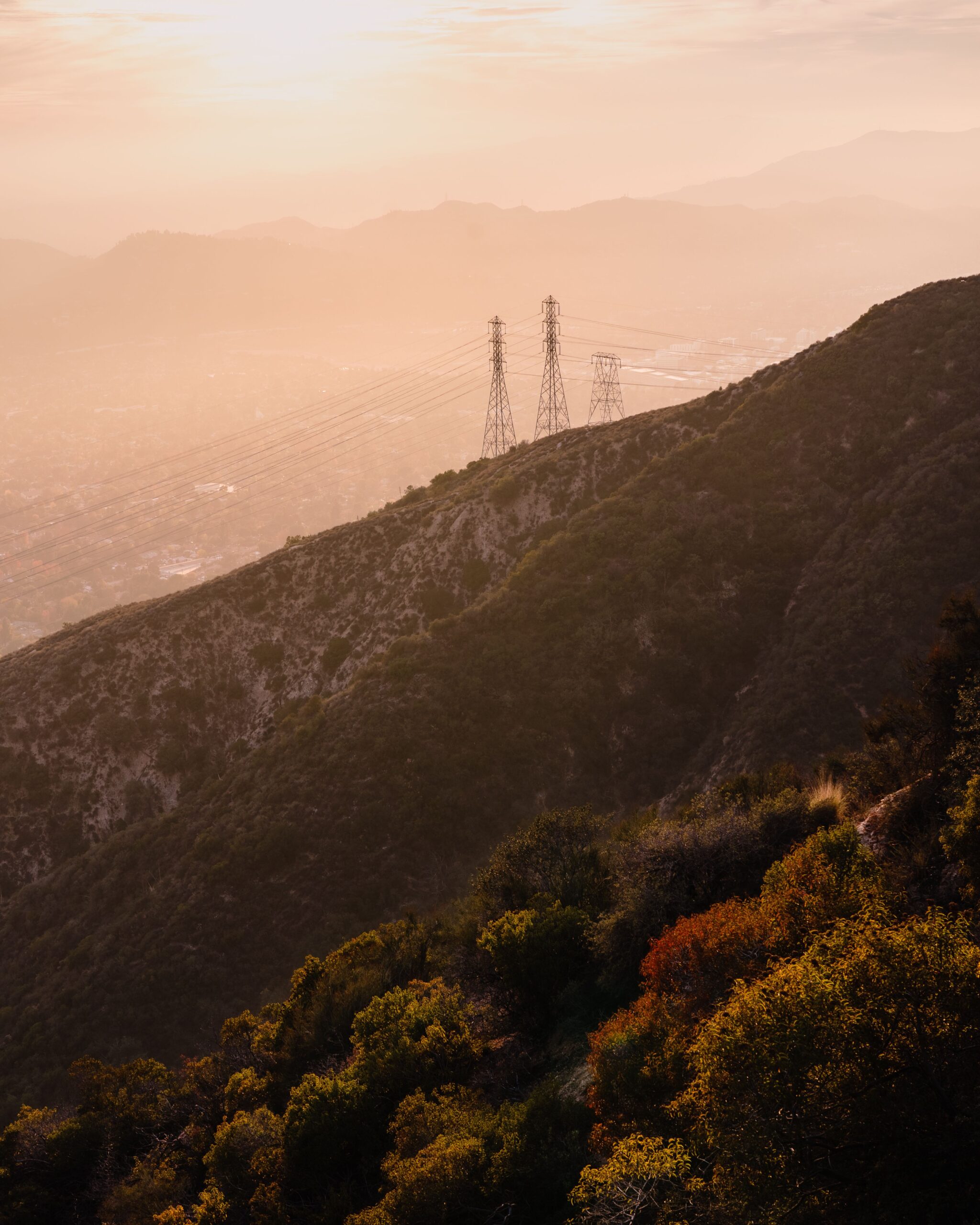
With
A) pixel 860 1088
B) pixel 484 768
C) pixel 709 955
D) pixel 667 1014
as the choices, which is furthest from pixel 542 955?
pixel 484 768

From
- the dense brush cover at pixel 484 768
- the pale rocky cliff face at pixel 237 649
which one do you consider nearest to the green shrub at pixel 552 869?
the dense brush cover at pixel 484 768

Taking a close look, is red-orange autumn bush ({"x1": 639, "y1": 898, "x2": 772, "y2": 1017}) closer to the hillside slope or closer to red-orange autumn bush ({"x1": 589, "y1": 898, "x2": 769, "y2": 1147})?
red-orange autumn bush ({"x1": 589, "y1": 898, "x2": 769, "y2": 1147})

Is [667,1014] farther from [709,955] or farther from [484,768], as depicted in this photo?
[484,768]

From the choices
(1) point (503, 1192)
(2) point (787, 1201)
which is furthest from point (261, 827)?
(2) point (787, 1201)

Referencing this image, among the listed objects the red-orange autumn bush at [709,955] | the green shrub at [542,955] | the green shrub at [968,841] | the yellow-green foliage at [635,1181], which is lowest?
the green shrub at [542,955]

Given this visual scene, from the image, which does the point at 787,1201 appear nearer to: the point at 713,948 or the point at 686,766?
the point at 713,948

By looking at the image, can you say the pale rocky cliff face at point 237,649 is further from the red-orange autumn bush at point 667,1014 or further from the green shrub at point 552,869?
the red-orange autumn bush at point 667,1014
